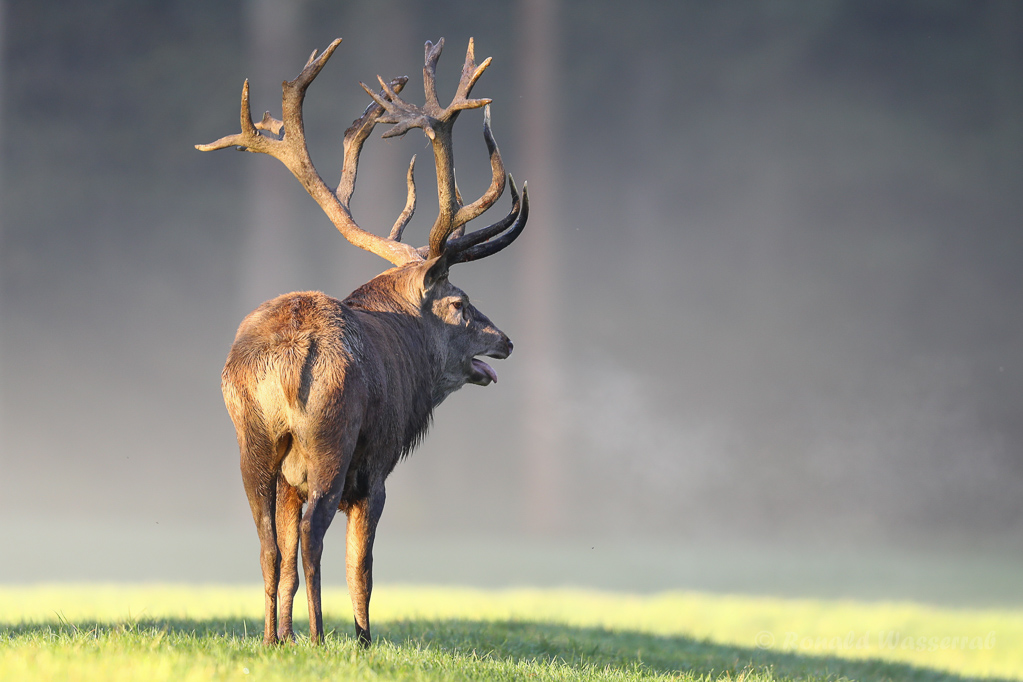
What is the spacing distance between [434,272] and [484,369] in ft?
3.89

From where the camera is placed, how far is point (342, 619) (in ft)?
34.6

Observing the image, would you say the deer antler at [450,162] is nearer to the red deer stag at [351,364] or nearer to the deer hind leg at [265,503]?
the red deer stag at [351,364]

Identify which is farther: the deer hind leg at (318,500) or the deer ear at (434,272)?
the deer ear at (434,272)

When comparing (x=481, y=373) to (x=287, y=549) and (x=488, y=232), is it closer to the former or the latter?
(x=488, y=232)

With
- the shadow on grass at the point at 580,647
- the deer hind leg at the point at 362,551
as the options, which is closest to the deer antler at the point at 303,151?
the deer hind leg at the point at 362,551

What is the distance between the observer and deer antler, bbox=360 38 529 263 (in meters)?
7.96

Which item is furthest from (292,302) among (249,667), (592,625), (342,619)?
(592,625)

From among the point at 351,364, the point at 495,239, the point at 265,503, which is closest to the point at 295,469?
the point at 265,503

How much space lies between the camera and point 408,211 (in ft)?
31.6

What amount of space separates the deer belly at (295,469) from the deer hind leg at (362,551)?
646 millimetres

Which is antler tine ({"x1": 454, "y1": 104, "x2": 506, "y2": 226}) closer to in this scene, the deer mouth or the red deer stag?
the red deer stag

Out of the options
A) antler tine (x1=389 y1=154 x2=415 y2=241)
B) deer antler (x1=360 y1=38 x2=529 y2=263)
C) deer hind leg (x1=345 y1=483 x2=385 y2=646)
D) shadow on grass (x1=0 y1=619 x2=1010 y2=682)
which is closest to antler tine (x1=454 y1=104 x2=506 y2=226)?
deer antler (x1=360 y1=38 x2=529 y2=263)

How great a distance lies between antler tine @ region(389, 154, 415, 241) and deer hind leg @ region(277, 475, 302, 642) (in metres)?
3.22

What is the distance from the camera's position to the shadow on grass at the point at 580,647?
784 cm
